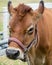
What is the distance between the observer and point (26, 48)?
665 centimetres

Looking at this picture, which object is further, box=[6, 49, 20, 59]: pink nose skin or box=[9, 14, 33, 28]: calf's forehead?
box=[9, 14, 33, 28]: calf's forehead

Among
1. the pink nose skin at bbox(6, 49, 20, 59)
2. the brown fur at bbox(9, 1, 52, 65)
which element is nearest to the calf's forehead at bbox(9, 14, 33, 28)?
the brown fur at bbox(9, 1, 52, 65)

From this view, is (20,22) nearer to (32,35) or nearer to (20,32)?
(20,32)

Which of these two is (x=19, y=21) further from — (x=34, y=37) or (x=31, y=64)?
(x=31, y=64)

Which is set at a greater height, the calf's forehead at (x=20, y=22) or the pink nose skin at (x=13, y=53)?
the calf's forehead at (x=20, y=22)

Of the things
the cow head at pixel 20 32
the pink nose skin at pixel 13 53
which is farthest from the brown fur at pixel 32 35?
the pink nose skin at pixel 13 53

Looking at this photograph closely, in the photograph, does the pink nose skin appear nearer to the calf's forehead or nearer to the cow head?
the cow head

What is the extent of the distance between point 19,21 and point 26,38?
1.09 ft

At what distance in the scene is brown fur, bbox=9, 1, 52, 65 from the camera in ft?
21.4

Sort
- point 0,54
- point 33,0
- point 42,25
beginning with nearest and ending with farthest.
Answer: point 42,25 → point 0,54 → point 33,0

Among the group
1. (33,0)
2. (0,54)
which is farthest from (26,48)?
(33,0)

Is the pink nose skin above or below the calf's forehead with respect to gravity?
below

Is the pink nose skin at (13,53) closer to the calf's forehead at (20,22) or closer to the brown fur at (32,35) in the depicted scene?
the brown fur at (32,35)

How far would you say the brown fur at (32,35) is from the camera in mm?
6535
